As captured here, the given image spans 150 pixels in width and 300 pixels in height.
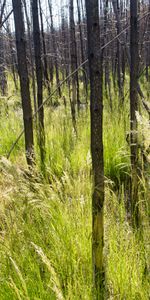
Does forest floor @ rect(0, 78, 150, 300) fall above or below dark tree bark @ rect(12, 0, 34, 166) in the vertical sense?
below

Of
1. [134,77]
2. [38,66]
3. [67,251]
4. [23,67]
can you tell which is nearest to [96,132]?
[67,251]

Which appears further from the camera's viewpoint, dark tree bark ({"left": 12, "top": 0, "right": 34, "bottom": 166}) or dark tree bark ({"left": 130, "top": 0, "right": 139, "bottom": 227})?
dark tree bark ({"left": 12, "top": 0, "right": 34, "bottom": 166})

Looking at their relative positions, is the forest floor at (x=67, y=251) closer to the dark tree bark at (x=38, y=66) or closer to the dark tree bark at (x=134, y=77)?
the dark tree bark at (x=134, y=77)

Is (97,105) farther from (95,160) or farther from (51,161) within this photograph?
(51,161)

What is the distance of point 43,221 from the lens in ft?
6.13

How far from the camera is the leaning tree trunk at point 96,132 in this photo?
1018 mm

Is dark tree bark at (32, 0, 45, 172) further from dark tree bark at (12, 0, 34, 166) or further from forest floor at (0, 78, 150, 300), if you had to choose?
forest floor at (0, 78, 150, 300)

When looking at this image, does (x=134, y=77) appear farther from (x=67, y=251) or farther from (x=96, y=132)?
(x=67, y=251)

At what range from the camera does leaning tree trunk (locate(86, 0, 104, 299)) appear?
102 cm

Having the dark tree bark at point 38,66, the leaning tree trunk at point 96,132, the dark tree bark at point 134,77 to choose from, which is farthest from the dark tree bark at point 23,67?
the leaning tree trunk at point 96,132

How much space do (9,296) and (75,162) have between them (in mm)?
1878

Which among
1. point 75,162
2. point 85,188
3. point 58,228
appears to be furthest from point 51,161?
point 58,228

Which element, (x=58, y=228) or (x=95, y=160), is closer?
(x=95, y=160)

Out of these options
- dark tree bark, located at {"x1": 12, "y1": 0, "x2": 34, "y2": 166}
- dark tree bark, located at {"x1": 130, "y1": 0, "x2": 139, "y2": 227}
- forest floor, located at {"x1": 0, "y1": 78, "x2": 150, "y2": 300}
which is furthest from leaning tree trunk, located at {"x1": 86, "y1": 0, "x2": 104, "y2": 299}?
dark tree bark, located at {"x1": 12, "y1": 0, "x2": 34, "y2": 166}
